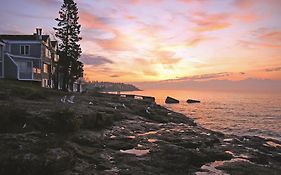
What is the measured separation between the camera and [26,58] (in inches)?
2013

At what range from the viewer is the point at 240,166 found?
16.0m

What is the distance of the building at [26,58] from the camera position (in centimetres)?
4719

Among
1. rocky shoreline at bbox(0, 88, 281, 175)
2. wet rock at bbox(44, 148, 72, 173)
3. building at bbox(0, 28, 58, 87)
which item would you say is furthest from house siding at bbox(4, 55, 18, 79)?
wet rock at bbox(44, 148, 72, 173)

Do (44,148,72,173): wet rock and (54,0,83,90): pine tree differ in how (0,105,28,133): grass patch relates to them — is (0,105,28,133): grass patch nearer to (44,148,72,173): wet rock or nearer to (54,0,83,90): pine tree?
(44,148,72,173): wet rock

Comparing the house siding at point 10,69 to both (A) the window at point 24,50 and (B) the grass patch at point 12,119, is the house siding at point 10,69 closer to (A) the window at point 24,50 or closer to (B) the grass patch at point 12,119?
(A) the window at point 24,50

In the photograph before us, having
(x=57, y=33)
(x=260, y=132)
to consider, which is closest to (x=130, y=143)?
(x=260, y=132)

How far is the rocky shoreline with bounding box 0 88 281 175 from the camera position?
11938 mm

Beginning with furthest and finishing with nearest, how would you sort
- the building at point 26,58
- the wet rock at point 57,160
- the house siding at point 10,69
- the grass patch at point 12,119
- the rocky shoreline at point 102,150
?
the building at point 26,58
the house siding at point 10,69
the grass patch at point 12,119
the rocky shoreline at point 102,150
the wet rock at point 57,160

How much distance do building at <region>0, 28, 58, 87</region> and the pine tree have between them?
3773 mm

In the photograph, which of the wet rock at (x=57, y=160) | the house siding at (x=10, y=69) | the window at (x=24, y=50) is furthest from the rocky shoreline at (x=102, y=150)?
the window at (x=24, y=50)

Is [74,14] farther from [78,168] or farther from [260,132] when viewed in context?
[78,168]

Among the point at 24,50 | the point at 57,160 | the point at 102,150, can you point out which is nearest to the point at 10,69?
the point at 24,50

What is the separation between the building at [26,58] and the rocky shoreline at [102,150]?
2493 cm

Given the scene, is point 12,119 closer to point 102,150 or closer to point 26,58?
point 102,150
